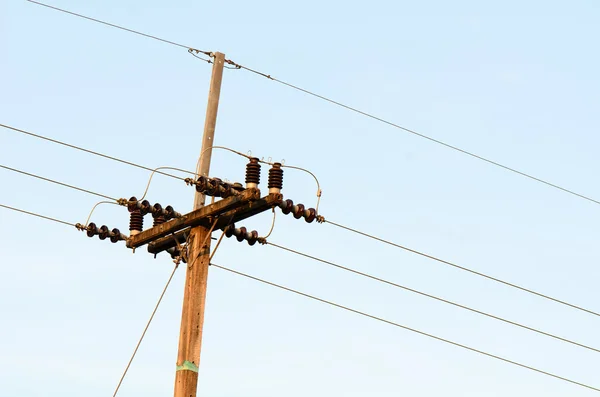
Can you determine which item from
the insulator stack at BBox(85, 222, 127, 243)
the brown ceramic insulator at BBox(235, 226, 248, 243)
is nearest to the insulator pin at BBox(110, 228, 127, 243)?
the insulator stack at BBox(85, 222, 127, 243)

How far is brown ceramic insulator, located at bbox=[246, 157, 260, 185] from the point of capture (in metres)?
16.7

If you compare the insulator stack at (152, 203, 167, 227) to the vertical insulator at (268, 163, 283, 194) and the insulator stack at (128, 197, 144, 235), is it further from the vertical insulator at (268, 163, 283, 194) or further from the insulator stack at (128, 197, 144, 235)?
the vertical insulator at (268, 163, 283, 194)

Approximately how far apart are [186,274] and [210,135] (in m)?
2.46

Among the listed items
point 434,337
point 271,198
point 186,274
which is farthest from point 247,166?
point 434,337

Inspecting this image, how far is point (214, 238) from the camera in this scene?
17297 mm

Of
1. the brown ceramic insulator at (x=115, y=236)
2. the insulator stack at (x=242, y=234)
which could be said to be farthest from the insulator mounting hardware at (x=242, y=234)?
the brown ceramic insulator at (x=115, y=236)

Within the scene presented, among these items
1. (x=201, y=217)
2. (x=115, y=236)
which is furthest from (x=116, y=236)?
(x=201, y=217)

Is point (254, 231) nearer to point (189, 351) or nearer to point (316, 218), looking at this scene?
point (316, 218)

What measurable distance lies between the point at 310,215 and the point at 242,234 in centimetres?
103

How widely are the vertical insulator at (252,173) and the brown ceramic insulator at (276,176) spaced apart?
171 millimetres

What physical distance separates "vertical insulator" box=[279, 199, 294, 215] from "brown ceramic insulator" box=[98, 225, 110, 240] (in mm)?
3055

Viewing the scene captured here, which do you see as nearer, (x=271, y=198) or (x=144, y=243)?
(x=271, y=198)

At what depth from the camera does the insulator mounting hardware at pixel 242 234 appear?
1728cm

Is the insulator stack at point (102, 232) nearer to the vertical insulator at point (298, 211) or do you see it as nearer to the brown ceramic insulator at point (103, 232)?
the brown ceramic insulator at point (103, 232)
